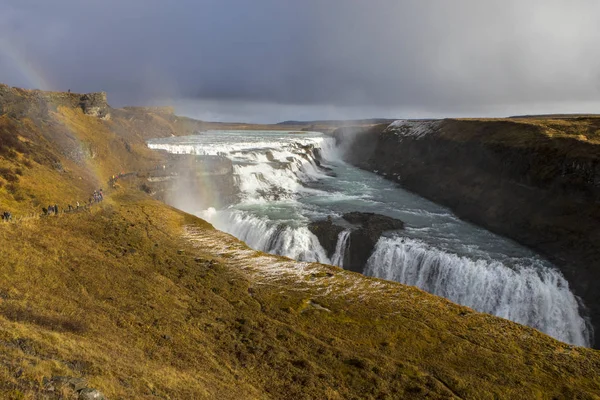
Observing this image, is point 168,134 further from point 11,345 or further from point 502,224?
point 11,345

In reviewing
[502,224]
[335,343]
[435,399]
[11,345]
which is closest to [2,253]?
[11,345]

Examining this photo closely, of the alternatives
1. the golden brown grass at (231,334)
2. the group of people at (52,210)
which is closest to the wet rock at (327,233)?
the golden brown grass at (231,334)

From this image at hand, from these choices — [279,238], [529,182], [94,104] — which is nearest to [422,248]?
[279,238]

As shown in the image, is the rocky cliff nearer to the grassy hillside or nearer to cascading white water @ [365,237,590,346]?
cascading white water @ [365,237,590,346]

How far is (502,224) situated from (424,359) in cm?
3213

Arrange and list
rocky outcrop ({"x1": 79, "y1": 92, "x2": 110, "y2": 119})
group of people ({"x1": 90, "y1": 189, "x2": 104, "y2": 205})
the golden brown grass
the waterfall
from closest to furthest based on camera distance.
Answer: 1. the golden brown grass
2. group of people ({"x1": 90, "y1": 189, "x2": 104, "y2": 205})
3. the waterfall
4. rocky outcrop ({"x1": 79, "y1": 92, "x2": 110, "y2": 119})

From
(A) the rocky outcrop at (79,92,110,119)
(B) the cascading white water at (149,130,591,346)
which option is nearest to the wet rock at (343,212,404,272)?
(B) the cascading white water at (149,130,591,346)

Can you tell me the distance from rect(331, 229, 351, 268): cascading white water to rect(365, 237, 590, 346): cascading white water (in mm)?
3567

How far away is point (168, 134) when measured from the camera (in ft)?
388

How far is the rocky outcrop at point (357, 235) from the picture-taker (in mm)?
35969

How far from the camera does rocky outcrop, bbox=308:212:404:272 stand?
35969mm

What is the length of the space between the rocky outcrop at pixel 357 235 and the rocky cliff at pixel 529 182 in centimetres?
1427

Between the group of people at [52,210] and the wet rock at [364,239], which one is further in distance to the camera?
the wet rock at [364,239]

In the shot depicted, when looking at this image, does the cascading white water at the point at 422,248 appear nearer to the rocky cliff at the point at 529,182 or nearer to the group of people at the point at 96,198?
the rocky cliff at the point at 529,182
